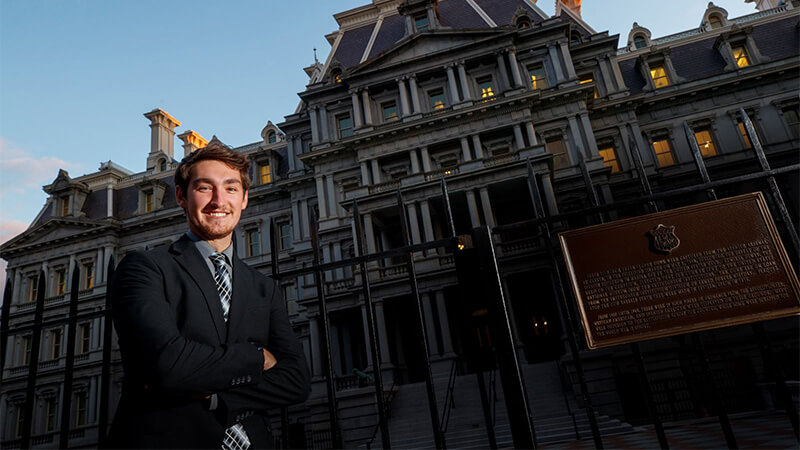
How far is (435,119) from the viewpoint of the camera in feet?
84.4

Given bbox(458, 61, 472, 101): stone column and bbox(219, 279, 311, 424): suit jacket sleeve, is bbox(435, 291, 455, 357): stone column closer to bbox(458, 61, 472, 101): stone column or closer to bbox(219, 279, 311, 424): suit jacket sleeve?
bbox(458, 61, 472, 101): stone column

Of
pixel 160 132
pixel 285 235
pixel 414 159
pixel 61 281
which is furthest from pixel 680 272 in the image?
pixel 160 132

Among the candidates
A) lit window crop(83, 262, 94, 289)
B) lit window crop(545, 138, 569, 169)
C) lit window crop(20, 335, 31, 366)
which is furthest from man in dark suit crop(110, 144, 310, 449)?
lit window crop(20, 335, 31, 366)

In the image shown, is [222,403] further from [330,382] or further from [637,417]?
[637,417]

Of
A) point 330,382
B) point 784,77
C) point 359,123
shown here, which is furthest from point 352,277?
point 784,77

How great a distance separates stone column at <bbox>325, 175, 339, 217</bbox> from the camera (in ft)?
90.0

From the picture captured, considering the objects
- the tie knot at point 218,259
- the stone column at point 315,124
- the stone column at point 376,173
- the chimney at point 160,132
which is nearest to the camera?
the tie knot at point 218,259

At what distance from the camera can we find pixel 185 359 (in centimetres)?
238

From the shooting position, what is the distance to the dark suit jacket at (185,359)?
2398 mm

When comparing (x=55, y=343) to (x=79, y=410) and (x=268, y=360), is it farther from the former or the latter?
(x=268, y=360)

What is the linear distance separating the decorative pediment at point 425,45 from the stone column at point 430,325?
1494 cm

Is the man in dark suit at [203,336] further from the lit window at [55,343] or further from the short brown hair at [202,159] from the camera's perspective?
the lit window at [55,343]

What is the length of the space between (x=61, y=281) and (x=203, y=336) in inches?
1570

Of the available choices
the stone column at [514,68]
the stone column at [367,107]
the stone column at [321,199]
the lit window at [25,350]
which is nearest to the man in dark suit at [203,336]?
the stone column at [321,199]
